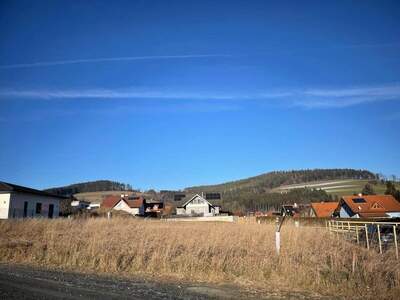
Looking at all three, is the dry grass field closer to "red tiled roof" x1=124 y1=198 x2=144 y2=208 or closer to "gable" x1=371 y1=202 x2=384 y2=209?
"gable" x1=371 y1=202 x2=384 y2=209

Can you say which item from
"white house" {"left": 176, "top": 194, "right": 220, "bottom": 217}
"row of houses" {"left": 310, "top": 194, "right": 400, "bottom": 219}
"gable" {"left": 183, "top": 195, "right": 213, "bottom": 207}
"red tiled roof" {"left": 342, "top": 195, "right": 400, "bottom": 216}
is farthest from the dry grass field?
"gable" {"left": 183, "top": 195, "right": 213, "bottom": 207}

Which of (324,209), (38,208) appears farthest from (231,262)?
(324,209)

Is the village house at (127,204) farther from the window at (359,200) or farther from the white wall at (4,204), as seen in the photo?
the white wall at (4,204)

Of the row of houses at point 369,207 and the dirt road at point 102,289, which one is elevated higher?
the row of houses at point 369,207

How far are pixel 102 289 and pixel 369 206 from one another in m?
73.4

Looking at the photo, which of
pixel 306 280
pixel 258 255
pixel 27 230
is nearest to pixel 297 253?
pixel 258 255

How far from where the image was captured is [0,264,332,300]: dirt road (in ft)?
28.1

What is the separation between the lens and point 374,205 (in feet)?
244

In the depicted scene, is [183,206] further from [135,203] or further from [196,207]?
[135,203]

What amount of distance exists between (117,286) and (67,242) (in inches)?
293

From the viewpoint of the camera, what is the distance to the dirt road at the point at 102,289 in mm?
8563

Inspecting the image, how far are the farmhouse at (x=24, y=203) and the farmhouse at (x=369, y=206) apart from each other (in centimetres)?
5159

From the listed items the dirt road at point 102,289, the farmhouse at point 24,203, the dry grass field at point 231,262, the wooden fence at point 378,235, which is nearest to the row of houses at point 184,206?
the farmhouse at point 24,203

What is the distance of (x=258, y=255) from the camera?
43.4 ft
